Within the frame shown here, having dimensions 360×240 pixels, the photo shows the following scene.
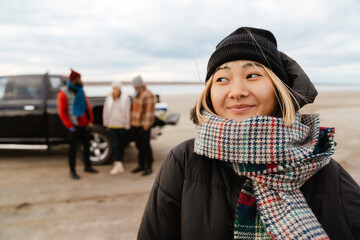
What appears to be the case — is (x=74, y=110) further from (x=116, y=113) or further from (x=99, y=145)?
(x=99, y=145)

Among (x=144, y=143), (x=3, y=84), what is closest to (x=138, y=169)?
(x=144, y=143)

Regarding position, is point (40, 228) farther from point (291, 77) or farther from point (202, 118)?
point (291, 77)

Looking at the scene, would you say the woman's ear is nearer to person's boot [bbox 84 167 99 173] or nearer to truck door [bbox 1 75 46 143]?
person's boot [bbox 84 167 99 173]

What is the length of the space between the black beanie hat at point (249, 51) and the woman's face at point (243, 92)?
0.04 metres

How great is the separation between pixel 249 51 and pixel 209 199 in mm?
693

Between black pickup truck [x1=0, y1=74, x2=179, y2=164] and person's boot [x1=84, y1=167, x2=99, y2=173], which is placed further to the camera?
black pickup truck [x1=0, y1=74, x2=179, y2=164]

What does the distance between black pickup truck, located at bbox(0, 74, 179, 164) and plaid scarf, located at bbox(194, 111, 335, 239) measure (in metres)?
4.12

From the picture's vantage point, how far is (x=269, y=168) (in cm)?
110

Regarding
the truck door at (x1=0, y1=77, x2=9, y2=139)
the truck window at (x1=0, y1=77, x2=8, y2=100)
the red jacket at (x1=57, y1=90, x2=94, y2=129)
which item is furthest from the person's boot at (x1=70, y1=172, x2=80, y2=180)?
the truck window at (x1=0, y1=77, x2=8, y2=100)

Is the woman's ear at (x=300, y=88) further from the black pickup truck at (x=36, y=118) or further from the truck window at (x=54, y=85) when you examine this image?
the truck window at (x=54, y=85)

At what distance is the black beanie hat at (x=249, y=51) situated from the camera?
1.19 metres

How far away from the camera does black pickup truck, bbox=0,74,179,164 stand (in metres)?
5.11

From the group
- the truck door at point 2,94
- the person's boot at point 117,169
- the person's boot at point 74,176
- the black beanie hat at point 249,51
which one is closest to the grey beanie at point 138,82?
the person's boot at point 117,169

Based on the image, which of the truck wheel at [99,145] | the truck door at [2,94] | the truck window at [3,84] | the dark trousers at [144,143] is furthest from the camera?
the truck window at [3,84]
